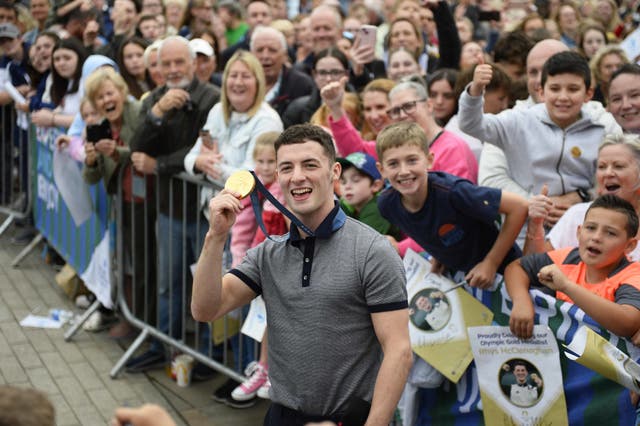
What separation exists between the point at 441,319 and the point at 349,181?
108 centimetres

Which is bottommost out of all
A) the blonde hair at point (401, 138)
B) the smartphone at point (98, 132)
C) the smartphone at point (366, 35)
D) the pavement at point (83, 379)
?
the pavement at point (83, 379)

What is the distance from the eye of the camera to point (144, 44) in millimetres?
8555

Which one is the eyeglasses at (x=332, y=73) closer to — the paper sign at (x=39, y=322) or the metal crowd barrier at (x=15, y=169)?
the paper sign at (x=39, y=322)

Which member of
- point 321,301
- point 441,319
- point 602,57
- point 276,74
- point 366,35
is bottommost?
point 441,319

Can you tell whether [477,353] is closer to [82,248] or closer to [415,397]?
[415,397]

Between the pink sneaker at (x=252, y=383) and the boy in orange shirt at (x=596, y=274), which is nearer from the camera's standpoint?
the boy in orange shirt at (x=596, y=274)

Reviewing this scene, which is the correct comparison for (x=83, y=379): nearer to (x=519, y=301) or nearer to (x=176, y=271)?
(x=176, y=271)

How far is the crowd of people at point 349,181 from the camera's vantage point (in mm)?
3230

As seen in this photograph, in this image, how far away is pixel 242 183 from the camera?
3.19 metres

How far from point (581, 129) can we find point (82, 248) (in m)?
4.65

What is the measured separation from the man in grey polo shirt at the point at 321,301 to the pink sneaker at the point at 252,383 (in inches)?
87.7

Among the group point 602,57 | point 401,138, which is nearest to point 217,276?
point 401,138

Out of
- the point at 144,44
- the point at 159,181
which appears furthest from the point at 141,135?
the point at 144,44

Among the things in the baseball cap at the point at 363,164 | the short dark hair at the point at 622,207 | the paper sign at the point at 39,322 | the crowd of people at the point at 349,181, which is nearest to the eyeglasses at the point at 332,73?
the crowd of people at the point at 349,181
